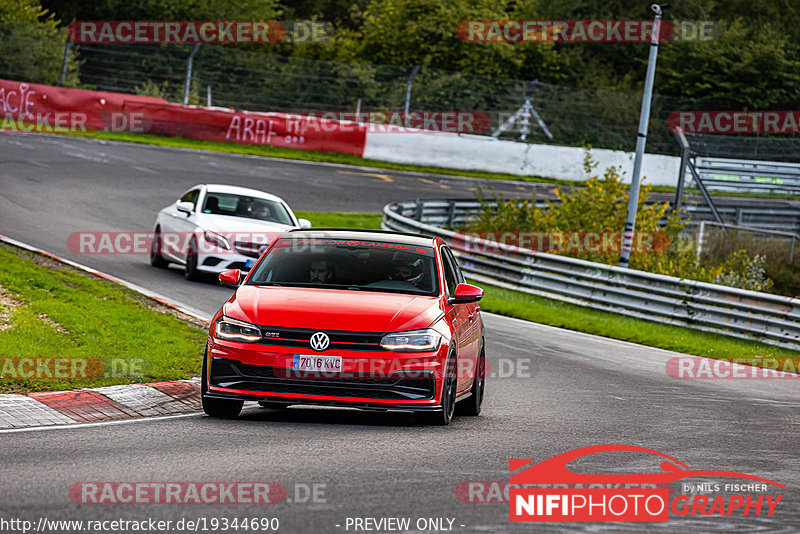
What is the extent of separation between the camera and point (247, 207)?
1925 cm

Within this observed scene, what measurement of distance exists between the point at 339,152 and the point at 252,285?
30415 millimetres

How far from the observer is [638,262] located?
24.8 metres

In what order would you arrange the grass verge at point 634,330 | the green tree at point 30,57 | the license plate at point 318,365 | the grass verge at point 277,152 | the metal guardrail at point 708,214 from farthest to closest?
the green tree at point 30,57 → the grass verge at point 277,152 → the metal guardrail at point 708,214 → the grass verge at point 634,330 → the license plate at point 318,365

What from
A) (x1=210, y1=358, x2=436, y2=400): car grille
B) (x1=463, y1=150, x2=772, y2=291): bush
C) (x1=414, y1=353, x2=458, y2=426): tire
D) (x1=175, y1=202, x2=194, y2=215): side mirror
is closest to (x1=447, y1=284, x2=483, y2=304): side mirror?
(x1=414, y1=353, x2=458, y2=426): tire

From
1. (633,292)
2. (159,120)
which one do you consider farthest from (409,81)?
(633,292)

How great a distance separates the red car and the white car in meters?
7.96

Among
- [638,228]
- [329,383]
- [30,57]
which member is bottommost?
[329,383]

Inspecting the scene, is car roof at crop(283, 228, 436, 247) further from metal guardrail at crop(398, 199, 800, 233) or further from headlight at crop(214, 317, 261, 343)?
metal guardrail at crop(398, 199, 800, 233)

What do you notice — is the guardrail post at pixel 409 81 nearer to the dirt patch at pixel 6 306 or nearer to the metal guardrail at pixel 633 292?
the metal guardrail at pixel 633 292

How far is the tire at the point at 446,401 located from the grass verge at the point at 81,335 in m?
2.72

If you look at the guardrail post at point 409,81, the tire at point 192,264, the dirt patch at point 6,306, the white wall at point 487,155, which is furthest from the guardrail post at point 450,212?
the dirt patch at point 6,306

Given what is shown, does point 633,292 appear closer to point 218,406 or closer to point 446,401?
point 446,401

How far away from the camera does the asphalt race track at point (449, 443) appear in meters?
6.20

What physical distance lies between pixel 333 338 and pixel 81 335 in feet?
13.8
